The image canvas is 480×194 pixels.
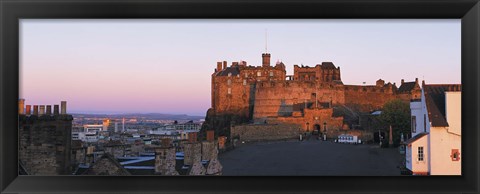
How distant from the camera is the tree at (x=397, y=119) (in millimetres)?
18328

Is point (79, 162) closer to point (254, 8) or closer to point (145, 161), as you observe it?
point (145, 161)

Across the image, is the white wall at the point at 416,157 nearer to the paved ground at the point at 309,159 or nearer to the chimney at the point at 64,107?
the paved ground at the point at 309,159

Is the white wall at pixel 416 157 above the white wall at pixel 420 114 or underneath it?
underneath

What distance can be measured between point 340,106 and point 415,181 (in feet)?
82.5

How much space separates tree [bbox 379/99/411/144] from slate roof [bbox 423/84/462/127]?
918cm

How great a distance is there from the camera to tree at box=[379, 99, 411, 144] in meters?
18.3

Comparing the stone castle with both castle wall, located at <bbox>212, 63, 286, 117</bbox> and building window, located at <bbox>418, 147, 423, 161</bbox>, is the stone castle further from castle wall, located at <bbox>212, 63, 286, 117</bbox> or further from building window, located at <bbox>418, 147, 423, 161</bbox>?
building window, located at <bbox>418, 147, 423, 161</bbox>

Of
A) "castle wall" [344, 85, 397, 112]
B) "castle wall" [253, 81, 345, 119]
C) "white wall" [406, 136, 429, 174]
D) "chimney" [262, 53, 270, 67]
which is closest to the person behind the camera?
"white wall" [406, 136, 429, 174]

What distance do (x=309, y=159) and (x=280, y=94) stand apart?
10474mm

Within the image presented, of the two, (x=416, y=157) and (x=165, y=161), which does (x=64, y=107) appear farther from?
(x=416, y=157)

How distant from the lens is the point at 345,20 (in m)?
2.40

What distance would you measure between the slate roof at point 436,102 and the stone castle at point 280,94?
15991mm

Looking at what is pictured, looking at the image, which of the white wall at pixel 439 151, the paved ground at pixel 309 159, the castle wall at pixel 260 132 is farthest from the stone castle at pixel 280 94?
the white wall at pixel 439 151

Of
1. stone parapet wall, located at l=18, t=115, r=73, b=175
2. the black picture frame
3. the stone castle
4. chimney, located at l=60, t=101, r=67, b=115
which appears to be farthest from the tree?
the black picture frame
